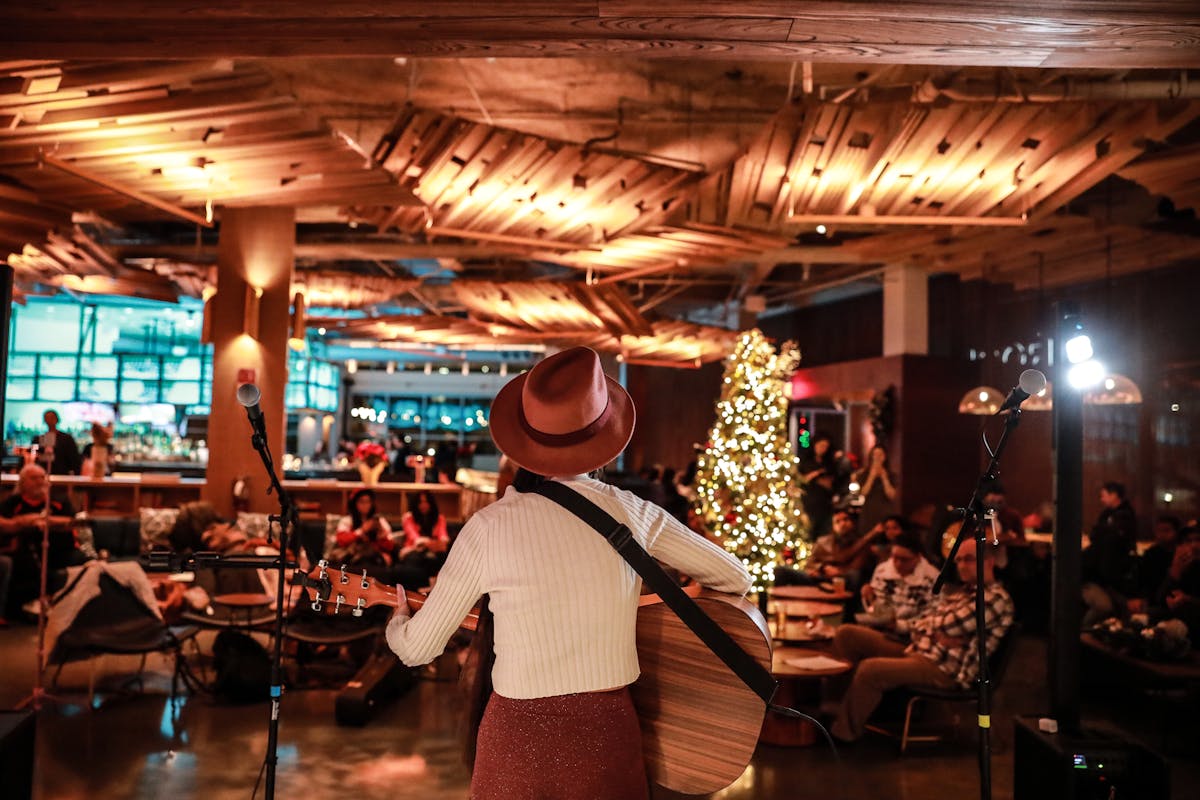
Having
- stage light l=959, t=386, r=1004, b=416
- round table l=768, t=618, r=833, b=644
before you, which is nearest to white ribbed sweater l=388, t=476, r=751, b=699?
round table l=768, t=618, r=833, b=644

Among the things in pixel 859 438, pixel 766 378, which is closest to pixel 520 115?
pixel 766 378

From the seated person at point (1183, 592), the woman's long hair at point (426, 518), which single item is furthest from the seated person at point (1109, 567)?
the woman's long hair at point (426, 518)

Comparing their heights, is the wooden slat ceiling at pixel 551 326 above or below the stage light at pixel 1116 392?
above

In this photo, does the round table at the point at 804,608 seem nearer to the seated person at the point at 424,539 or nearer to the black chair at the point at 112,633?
the seated person at the point at 424,539

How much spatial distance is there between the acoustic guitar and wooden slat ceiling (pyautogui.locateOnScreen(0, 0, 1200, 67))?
2.30 m

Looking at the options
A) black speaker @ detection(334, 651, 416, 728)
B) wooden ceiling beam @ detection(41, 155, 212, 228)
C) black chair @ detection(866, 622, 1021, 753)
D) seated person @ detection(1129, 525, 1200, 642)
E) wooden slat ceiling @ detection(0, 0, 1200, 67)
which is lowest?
black speaker @ detection(334, 651, 416, 728)

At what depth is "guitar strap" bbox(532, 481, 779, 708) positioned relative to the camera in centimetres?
233

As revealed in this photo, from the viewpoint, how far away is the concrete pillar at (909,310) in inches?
554

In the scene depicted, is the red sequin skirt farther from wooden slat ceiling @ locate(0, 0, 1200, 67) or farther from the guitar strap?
wooden slat ceiling @ locate(0, 0, 1200, 67)

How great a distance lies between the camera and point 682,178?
7590mm

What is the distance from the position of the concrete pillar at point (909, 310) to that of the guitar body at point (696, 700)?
12198mm

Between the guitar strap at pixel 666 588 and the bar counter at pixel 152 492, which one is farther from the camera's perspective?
the bar counter at pixel 152 492

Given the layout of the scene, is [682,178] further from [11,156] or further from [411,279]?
[411,279]

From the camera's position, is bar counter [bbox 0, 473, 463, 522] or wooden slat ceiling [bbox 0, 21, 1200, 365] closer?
wooden slat ceiling [bbox 0, 21, 1200, 365]
